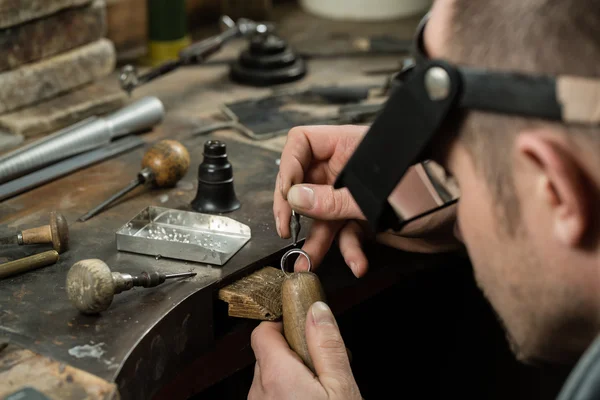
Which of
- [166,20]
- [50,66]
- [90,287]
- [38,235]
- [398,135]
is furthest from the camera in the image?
[166,20]

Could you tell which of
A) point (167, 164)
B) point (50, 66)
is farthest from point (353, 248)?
point (50, 66)

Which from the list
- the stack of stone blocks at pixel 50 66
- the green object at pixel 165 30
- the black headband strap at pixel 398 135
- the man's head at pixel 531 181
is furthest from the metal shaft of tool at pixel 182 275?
the green object at pixel 165 30

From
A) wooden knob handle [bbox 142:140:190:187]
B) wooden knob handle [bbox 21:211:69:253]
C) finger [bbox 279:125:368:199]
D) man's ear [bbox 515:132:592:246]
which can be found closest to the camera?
man's ear [bbox 515:132:592:246]

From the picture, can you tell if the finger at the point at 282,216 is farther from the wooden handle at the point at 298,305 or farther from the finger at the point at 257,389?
the finger at the point at 257,389

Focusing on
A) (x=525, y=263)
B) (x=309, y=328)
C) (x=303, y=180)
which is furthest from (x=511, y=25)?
(x=303, y=180)

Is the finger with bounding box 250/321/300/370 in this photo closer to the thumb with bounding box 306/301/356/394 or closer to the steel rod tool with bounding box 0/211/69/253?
the thumb with bounding box 306/301/356/394

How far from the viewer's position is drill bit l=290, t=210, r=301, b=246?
57.6 inches

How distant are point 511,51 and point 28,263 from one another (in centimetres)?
85

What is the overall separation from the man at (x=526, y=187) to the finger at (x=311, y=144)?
44 centimetres

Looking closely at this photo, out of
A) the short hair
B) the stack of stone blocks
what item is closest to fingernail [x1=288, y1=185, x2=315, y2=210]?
the short hair

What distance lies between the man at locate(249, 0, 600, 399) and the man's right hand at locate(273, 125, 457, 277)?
29 centimetres

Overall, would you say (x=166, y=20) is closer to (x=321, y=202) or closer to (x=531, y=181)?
(x=321, y=202)

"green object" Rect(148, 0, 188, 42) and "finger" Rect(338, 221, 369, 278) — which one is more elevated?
"finger" Rect(338, 221, 369, 278)

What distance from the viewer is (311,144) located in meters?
1.57
